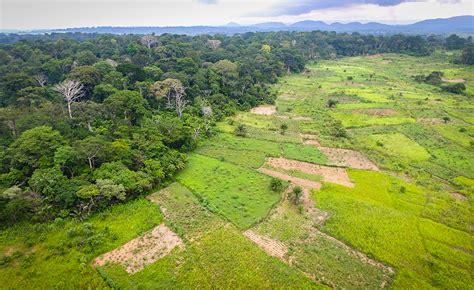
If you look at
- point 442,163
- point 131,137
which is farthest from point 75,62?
point 442,163

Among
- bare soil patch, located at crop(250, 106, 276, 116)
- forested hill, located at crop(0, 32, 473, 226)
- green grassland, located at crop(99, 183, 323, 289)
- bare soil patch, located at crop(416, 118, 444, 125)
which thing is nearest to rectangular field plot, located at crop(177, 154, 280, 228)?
green grassland, located at crop(99, 183, 323, 289)

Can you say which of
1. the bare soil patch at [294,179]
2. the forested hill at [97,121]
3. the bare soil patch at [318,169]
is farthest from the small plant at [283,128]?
the bare soil patch at [294,179]

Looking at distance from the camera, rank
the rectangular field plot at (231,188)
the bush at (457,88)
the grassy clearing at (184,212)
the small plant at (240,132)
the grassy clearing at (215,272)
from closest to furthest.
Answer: the grassy clearing at (215,272), the grassy clearing at (184,212), the rectangular field plot at (231,188), the small plant at (240,132), the bush at (457,88)

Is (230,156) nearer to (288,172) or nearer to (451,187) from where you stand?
(288,172)

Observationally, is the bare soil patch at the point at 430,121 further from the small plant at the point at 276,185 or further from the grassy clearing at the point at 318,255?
the grassy clearing at the point at 318,255

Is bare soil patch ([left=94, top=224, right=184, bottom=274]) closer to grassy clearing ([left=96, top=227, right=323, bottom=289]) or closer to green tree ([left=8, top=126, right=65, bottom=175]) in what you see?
grassy clearing ([left=96, top=227, right=323, bottom=289])

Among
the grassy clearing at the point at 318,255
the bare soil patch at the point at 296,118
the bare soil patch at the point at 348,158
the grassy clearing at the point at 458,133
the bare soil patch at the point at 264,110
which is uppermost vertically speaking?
the bare soil patch at the point at 264,110

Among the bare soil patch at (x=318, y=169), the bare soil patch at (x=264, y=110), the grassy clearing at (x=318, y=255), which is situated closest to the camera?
the grassy clearing at (x=318, y=255)

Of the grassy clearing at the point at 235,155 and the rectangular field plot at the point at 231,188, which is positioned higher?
the grassy clearing at the point at 235,155
